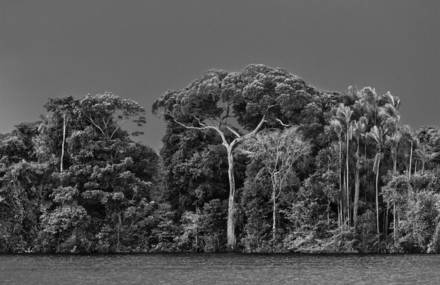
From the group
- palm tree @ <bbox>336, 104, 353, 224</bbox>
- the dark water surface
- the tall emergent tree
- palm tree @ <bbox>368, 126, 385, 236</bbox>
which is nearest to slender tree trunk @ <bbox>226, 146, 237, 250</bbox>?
the tall emergent tree

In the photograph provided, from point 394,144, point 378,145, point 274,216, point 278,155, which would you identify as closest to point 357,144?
point 378,145

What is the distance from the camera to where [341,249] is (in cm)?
4681

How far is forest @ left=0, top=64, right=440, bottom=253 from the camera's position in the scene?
47.3 metres

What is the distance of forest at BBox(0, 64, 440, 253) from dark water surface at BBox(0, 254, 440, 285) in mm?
4436

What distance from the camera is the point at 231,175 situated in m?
51.0

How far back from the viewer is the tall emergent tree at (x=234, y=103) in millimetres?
51000

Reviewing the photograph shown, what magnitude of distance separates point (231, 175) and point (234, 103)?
5.12 m

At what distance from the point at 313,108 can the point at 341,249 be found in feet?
31.1

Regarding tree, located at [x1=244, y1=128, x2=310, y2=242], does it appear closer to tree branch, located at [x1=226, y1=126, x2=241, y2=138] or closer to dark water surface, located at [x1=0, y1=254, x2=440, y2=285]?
tree branch, located at [x1=226, y1=126, x2=241, y2=138]

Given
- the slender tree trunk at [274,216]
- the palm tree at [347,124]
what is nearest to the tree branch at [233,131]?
the slender tree trunk at [274,216]

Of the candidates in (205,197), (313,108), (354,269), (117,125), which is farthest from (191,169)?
(354,269)

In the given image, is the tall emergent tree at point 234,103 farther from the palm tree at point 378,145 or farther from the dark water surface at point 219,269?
the dark water surface at point 219,269

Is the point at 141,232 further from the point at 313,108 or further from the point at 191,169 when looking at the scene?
the point at 313,108

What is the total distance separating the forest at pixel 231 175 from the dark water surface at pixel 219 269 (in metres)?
4.44
